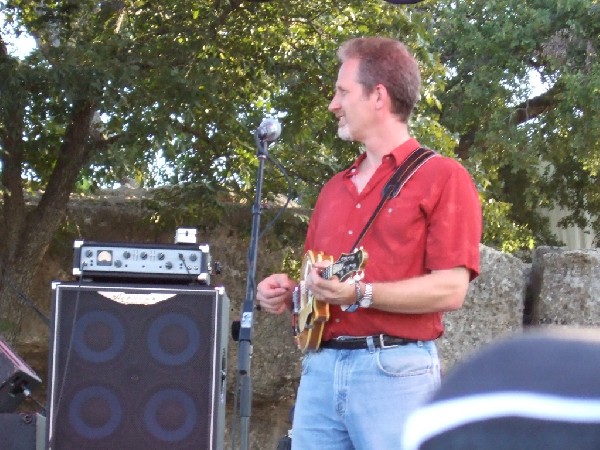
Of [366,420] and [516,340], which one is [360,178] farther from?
[516,340]

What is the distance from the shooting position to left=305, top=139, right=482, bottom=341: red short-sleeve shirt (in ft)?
8.54

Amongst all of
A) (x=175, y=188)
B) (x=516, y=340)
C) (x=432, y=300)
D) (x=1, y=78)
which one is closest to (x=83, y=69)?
(x=1, y=78)

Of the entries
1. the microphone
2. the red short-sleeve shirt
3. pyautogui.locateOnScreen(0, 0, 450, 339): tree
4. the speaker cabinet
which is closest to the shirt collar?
the red short-sleeve shirt

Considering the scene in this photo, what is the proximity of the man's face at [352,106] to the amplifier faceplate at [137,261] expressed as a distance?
176cm

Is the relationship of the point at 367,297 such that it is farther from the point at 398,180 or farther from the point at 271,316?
the point at 271,316

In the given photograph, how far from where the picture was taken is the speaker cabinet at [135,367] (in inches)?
172

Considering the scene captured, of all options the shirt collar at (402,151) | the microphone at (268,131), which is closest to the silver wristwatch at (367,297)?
the shirt collar at (402,151)

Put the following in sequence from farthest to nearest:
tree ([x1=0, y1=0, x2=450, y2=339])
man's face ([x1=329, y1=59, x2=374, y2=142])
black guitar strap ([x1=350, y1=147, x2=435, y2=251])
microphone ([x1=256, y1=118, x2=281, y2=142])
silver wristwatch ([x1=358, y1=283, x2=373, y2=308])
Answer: tree ([x1=0, y1=0, x2=450, y2=339]), microphone ([x1=256, y1=118, x2=281, y2=142]), man's face ([x1=329, y1=59, x2=374, y2=142]), black guitar strap ([x1=350, y1=147, x2=435, y2=251]), silver wristwatch ([x1=358, y1=283, x2=373, y2=308])

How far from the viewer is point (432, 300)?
2566mm

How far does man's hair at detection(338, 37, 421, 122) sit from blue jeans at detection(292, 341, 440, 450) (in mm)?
670

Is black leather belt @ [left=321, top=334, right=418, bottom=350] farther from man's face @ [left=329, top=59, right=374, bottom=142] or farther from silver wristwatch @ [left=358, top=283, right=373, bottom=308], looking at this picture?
man's face @ [left=329, top=59, right=374, bottom=142]

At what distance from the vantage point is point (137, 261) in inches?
176

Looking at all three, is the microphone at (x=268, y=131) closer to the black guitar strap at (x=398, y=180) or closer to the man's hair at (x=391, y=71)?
the man's hair at (x=391, y=71)

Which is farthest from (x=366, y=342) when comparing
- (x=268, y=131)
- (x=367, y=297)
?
(x=268, y=131)
